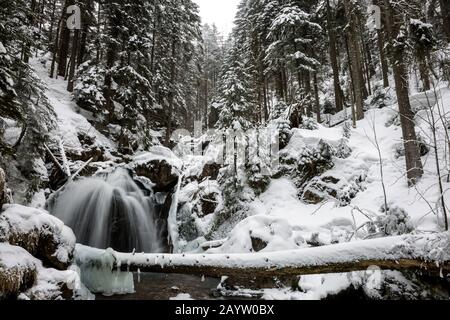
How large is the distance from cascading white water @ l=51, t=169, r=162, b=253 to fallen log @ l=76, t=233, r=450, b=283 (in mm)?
5929

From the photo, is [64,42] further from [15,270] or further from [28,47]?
[15,270]

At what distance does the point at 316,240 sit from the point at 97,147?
12551 mm

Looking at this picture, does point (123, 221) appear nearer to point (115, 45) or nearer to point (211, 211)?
point (211, 211)

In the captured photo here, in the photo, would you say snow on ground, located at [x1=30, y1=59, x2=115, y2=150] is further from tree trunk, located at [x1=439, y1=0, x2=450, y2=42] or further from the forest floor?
tree trunk, located at [x1=439, y1=0, x2=450, y2=42]

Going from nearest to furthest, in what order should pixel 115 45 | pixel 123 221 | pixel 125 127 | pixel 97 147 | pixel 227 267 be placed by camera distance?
pixel 227 267
pixel 123 221
pixel 97 147
pixel 125 127
pixel 115 45

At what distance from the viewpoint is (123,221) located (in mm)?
14570

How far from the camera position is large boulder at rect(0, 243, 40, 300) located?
493 centimetres

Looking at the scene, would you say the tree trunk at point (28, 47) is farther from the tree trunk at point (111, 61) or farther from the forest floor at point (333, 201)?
the tree trunk at point (111, 61)

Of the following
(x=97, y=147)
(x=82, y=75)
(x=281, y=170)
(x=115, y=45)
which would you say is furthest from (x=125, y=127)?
(x=281, y=170)

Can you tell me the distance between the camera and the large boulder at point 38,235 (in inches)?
228

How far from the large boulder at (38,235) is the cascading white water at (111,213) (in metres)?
6.77

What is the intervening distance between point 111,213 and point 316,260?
10.9 m

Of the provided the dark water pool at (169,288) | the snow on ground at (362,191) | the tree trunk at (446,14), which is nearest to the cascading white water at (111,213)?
the dark water pool at (169,288)

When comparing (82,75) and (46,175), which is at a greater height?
(82,75)
